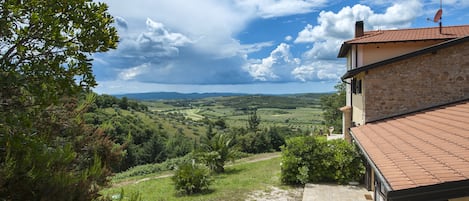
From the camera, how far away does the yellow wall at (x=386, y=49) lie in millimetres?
13921

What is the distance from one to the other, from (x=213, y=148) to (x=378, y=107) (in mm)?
9917

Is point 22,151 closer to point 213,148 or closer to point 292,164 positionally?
point 292,164

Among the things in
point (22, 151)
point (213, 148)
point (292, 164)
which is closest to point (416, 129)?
point (292, 164)

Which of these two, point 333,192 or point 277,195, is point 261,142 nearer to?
point 277,195

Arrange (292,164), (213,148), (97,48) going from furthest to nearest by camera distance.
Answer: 1. (213,148)
2. (292,164)
3. (97,48)

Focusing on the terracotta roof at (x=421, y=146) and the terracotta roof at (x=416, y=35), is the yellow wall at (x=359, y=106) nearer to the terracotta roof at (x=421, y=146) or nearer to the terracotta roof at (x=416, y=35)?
the terracotta roof at (x=421, y=146)

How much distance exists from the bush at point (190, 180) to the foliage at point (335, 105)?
30.0 m

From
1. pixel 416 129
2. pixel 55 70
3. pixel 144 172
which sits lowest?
pixel 144 172

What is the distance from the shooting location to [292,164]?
14.2 metres

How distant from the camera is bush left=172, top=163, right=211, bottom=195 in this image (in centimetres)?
1391

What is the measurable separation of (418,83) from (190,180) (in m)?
10.0

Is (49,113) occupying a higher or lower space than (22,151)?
higher

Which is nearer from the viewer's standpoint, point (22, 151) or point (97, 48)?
point (22, 151)

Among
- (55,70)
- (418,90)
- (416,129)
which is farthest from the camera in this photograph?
(418,90)
